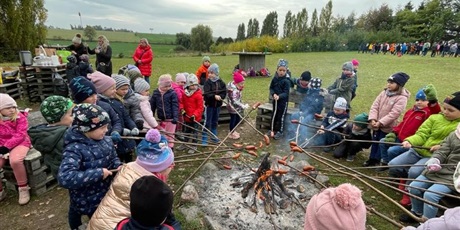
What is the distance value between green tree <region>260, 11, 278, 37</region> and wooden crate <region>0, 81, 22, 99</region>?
63.1m

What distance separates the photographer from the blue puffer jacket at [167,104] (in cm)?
510

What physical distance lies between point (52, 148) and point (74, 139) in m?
0.75

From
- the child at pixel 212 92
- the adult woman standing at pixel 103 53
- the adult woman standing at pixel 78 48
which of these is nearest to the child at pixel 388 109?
the child at pixel 212 92

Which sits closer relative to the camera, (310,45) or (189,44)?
(310,45)

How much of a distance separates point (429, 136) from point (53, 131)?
4.98m

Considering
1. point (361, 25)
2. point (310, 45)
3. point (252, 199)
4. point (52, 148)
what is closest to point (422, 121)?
point (252, 199)

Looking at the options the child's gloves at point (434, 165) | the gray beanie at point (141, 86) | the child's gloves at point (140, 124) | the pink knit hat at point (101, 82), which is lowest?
the child's gloves at point (434, 165)

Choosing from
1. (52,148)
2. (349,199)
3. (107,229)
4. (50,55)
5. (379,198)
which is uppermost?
(50,55)

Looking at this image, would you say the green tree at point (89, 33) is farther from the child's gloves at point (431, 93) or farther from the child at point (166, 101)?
the child's gloves at point (431, 93)

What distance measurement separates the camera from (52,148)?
2963 mm

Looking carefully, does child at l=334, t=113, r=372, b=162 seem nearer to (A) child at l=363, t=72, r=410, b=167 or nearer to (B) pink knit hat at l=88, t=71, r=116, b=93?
(A) child at l=363, t=72, r=410, b=167

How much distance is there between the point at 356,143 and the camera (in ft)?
17.8

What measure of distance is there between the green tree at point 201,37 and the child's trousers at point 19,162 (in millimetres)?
42947

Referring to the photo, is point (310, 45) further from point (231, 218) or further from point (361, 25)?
point (231, 218)
